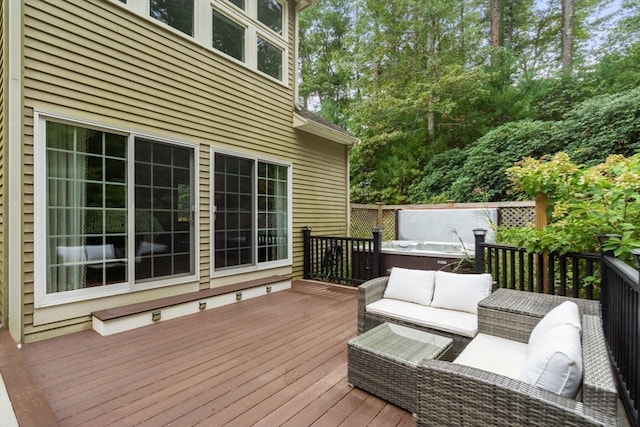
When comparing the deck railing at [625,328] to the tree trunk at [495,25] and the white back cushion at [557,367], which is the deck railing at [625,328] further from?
the tree trunk at [495,25]

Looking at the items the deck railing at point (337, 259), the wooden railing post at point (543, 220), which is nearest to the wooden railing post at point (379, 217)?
the deck railing at point (337, 259)

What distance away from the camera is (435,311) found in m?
2.72

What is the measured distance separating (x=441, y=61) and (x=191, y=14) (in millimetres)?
9634

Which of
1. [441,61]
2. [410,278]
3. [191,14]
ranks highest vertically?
[441,61]

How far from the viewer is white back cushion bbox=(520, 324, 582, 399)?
1.29m

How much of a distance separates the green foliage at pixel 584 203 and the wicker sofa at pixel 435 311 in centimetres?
83

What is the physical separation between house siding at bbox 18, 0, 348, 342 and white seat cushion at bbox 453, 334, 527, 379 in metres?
3.59

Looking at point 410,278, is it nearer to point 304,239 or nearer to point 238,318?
point 238,318

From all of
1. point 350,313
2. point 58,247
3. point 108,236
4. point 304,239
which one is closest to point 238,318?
point 350,313

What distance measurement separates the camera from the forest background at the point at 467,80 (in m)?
9.78

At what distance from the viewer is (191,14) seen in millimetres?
4363

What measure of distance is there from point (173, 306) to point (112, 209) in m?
1.35

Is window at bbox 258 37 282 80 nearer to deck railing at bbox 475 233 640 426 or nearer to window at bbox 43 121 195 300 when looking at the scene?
window at bbox 43 121 195 300

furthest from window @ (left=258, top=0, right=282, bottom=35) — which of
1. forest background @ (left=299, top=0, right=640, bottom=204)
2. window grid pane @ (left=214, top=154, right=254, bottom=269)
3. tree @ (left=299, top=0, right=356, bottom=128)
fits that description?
tree @ (left=299, top=0, right=356, bottom=128)
